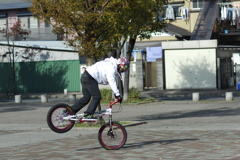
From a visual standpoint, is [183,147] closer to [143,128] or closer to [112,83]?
[112,83]

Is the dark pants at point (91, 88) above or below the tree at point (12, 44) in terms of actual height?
below

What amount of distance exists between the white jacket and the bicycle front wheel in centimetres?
73

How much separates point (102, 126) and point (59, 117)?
1.03 meters

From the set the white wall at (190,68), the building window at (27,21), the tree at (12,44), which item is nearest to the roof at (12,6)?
the building window at (27,21)

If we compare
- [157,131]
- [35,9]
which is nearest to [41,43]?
[35,9]

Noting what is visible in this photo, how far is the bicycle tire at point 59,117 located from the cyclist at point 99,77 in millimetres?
222

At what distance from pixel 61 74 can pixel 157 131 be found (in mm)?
27672

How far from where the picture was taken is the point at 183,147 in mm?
10688

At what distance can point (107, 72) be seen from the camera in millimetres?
10758

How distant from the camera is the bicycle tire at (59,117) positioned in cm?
1128

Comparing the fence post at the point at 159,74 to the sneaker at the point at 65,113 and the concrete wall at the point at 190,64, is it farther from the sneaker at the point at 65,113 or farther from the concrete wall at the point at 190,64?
the sneaker at the point at 65,113

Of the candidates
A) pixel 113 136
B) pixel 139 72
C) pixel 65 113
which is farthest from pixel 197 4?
pixel 113 136

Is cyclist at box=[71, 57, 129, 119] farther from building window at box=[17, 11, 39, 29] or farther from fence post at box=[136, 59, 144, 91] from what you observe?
building window at box=[17, 11, 39, 29]

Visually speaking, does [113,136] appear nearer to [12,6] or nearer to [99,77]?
[99,77]
